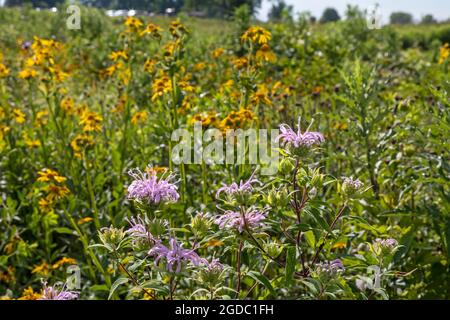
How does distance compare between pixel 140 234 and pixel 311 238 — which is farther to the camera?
pixel 311 238

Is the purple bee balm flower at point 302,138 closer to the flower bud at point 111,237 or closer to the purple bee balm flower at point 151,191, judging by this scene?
the purple bee balm flower at point 151,191

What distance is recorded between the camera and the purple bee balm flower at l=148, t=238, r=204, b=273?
3.12ft

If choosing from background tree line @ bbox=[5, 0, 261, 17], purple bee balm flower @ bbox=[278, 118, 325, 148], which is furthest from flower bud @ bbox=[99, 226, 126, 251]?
background tree line @ bbox=[5, 0, 261, 17]

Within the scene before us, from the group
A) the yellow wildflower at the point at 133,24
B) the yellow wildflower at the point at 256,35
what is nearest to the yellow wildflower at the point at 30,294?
the yellow wildflower at the point at 256,35

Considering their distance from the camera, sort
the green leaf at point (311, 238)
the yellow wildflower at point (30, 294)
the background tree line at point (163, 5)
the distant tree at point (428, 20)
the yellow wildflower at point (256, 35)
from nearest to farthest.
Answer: the green leaf at point (311, 238) < the yellow wildflower at point (30, 294) < the yellow wildflower at point (256, 35) < the distant tree at point (428, 20) < the background tree line at point (163, 5)

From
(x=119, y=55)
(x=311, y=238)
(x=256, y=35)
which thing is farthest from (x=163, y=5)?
(x=311, y=238)

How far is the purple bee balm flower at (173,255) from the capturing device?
95 centimetres

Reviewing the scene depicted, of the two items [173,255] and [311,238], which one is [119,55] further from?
[173,255]

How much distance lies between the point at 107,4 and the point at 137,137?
70.6 metres

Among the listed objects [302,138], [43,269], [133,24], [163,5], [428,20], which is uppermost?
[163,5]

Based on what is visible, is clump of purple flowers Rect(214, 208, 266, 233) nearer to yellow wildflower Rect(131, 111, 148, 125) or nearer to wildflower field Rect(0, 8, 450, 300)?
wildflower field Rect(0, 8, 450, 300)

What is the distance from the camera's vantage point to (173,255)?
0.97 meters
